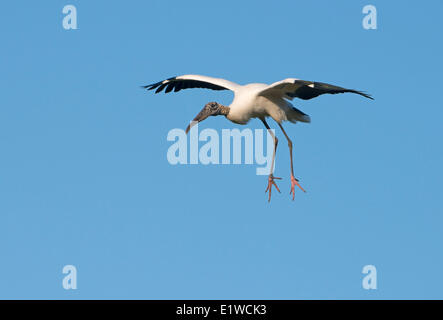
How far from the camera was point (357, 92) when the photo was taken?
13.4 m

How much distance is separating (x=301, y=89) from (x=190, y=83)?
2.95m

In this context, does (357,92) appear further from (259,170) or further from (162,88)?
(162,88)

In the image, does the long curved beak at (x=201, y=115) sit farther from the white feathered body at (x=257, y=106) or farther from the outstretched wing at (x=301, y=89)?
the outstretched wing at (x=301, y=89)

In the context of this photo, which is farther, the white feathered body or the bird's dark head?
the bird's dark head

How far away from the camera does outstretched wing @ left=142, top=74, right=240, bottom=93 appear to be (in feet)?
52.6

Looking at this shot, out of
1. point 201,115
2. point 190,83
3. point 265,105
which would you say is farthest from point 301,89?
point 190,83

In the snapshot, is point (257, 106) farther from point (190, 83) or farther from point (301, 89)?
point (190, 83)

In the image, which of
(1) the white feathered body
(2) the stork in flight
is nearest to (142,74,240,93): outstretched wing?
(2) the stork in flight

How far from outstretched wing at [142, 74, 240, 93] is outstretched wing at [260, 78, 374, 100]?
118 centimetres

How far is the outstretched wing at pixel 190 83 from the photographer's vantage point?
16.0 m

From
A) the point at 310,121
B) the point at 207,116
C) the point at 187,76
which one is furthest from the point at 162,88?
the point at 310,121

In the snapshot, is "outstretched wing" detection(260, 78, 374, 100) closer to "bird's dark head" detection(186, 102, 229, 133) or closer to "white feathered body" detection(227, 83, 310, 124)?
"white feathered body" detection(227, 83, 310, 124)

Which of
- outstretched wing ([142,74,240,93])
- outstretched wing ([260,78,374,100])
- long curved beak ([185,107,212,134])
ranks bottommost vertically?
long curved beak ([185,107,212,134])
